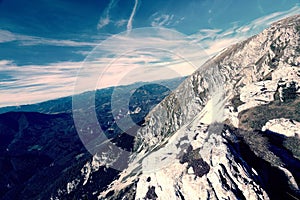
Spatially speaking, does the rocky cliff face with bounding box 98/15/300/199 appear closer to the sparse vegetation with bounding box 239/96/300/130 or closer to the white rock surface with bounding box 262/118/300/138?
the sparse vegetation with bounding box 239/96/300/130

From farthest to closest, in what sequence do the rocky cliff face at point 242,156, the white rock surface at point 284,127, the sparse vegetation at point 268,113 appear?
the sparse vegetation at point 268,113 < the white rock surface at point 284,127 < the rocky cliff face at point 242,156

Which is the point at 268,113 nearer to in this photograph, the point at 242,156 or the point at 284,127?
the point at 284,127

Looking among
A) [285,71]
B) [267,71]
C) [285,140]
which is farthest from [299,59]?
[285,140]

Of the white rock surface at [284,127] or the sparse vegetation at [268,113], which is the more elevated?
the sparse vegetation at [268,113]

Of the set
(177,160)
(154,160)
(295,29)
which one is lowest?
(154,160)

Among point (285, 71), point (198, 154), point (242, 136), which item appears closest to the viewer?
point (198, 154)

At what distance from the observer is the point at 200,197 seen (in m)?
93.9

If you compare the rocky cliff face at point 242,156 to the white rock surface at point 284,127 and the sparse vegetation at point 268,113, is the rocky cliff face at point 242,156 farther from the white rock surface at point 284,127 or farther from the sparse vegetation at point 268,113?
the white rock surface at point 284,127

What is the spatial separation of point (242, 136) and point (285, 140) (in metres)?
19.6

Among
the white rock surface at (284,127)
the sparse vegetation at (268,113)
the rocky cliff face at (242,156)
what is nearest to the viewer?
the rocky cliff face at (242,156)

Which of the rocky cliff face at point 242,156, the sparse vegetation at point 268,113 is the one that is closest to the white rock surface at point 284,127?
the rocky cliff face at point 242,156

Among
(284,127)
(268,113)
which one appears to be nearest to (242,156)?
(284,127)

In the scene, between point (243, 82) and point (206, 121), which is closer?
point (206, 121)

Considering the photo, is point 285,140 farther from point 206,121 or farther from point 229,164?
point 206,121
